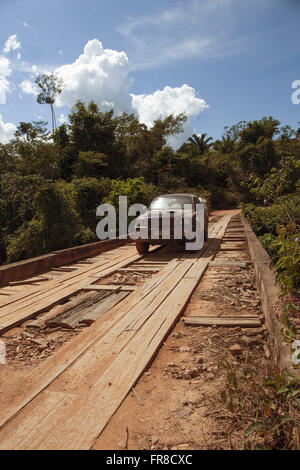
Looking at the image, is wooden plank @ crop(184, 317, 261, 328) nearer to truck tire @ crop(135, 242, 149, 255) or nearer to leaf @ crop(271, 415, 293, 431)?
leaf @ crop(271, 415, 293, 431)

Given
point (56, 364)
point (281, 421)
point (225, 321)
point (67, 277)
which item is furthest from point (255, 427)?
point (67, 277)

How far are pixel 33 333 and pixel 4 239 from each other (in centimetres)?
1532

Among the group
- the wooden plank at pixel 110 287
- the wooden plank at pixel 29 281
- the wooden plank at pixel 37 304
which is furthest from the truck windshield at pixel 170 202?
the wooden plank at pixel 110 287

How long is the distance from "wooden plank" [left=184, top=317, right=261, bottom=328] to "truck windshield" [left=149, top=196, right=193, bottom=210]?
5.61 m

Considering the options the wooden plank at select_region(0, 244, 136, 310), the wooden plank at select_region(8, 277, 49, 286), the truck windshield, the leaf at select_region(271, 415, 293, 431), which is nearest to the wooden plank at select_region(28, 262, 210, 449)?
the leaf at select_region(271, 415, 293, 431)

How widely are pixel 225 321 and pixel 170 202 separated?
607 cm

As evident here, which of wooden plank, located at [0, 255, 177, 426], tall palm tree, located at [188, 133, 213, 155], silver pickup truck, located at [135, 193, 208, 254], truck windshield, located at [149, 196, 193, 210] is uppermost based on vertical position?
tall palm tree, located at [188, 133, 213, 155]

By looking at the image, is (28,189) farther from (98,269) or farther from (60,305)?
(60,305)

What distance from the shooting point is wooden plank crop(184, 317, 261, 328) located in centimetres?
351

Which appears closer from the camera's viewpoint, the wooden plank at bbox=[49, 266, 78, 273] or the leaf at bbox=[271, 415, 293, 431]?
the leaf at bbox=[271, 415, 293, 431]

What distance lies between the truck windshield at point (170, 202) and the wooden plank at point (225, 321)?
5.61m

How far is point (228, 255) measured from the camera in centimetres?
797

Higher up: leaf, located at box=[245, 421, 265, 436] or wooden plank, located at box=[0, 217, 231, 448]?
leaf, located at box=[245, 421, 265, 436]

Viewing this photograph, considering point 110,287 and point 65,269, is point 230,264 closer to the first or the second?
point 110,287
